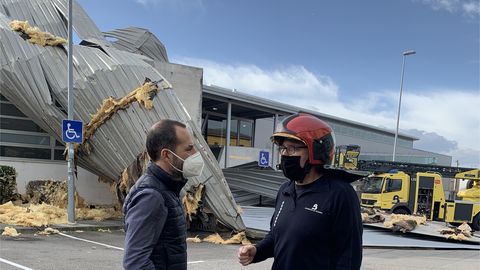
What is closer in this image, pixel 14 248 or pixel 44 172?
pixel 14 248

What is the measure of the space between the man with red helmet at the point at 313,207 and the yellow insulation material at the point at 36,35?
1172 cm

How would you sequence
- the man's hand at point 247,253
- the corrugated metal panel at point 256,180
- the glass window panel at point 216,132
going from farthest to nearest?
the glass window panel at point 216,132 → the corrugated metal panel at point 256,180 → the man's hand at point 247,253

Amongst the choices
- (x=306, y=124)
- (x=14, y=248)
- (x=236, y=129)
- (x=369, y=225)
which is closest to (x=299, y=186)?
(x=306, y=124)

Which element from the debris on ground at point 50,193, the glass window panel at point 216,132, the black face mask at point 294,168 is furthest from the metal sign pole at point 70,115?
the glass window panel at point 216,132

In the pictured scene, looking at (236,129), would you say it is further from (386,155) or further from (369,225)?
(386,155)

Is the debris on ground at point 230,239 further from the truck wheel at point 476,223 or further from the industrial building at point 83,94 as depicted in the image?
the truck wheel at point 476,223

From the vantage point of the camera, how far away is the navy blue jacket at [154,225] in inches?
87.4

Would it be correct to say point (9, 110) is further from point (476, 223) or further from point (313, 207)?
point (476, 223)

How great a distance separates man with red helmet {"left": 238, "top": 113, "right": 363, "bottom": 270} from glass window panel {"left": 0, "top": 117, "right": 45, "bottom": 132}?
14196 millimetres

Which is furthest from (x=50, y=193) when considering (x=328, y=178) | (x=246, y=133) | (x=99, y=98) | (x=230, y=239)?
(x=246, y=133)

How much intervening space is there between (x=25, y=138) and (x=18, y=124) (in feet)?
1.67

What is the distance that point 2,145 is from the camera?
47.2 ft

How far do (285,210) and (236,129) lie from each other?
2640cm

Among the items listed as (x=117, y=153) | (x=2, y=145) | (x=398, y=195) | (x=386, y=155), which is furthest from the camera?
(x=386, y=155)
